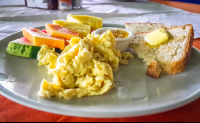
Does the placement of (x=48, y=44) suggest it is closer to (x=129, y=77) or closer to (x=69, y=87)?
(x=69, y=87)

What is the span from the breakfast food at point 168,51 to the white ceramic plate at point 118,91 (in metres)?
0.08

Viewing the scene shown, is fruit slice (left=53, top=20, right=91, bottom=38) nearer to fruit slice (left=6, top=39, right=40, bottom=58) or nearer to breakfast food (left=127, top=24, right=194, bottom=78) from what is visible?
fruit slice (left=6, top=39, right=40, bottom=58)

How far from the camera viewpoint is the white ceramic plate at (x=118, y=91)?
3.34 ft

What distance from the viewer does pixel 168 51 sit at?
6.23 feet

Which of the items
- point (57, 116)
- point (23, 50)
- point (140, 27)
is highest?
point (140, 27)

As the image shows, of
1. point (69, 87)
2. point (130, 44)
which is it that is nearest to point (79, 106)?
point (69, 87)

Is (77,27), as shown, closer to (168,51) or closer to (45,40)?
(45,40)

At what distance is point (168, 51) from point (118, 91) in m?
0.90

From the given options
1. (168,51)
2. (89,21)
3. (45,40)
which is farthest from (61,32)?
(168,51)

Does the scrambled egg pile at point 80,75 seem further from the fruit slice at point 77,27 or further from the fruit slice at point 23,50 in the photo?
the fruit slice at point 77,27

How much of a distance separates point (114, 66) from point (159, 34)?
0.80 metres

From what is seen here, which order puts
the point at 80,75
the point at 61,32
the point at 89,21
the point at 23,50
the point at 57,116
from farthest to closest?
1. the point at 89,21
2. the point at 61,32
3. the point at 23,50
4. the point at 80,75
5. the point at 57,116

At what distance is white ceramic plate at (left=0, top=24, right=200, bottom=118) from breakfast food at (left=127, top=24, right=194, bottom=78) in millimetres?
79

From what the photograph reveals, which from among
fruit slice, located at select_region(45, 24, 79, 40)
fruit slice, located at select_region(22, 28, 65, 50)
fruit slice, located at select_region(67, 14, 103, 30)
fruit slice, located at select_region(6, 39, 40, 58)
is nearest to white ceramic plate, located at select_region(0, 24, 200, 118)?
fruit slice, located at select_region(6, 39, 40, 58)
